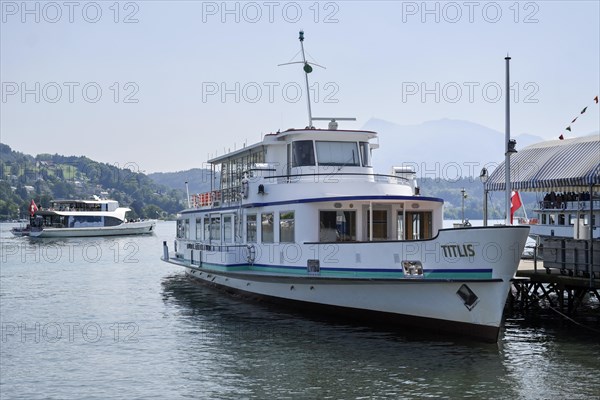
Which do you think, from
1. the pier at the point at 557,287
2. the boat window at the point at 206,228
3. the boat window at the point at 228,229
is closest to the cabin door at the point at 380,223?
the pier at the point at 557,287

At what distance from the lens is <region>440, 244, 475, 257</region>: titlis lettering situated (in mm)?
21328

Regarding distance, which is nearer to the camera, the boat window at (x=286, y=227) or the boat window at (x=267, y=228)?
the boat window at (x=286, y=227)

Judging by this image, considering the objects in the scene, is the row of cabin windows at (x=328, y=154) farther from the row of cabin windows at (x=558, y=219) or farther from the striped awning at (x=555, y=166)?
the row of cabin windows at (x=558, y=219)

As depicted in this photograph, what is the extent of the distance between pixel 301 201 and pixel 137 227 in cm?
9180

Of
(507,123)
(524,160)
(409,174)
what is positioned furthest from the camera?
(524,160)

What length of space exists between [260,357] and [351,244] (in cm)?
506

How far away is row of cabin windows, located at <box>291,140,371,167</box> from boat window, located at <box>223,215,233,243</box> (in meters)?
4.79

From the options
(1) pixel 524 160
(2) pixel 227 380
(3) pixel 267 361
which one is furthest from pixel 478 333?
(1) pixel 524 160

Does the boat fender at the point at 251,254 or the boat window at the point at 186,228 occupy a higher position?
the boat window at the point at 186,228

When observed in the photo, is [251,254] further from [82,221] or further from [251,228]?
[82,221]

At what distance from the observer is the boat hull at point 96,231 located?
105688mm

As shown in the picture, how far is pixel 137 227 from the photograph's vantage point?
11369 centimetres

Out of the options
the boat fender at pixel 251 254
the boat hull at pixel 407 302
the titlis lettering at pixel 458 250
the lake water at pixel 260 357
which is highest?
the titlis lettering at pixel 458 250

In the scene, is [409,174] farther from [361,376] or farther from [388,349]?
[361,376]
